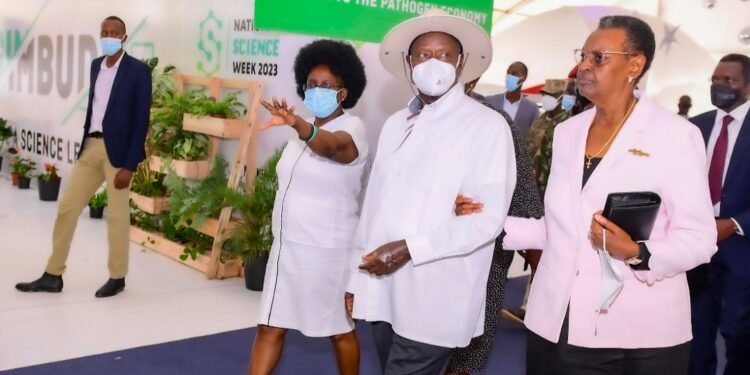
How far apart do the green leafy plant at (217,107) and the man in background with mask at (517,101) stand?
2.08m

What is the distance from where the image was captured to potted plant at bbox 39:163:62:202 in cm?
834

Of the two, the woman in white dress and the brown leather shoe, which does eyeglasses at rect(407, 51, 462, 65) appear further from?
the brown leather shoe

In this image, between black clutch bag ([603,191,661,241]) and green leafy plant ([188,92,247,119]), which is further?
green leafy plant ([188,92,247,119])

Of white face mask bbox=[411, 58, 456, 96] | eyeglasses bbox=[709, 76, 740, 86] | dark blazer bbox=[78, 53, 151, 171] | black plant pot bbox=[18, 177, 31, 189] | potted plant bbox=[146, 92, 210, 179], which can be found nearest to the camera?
white face mask bbox=[411, 58, 456, 96]

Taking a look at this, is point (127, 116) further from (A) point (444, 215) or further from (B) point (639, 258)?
(B) point (639, 258)

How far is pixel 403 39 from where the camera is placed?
244 cm

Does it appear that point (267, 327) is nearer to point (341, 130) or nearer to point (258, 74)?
point (341, 130)

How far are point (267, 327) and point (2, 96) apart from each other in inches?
358

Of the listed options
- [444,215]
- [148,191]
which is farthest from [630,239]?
[148,191]

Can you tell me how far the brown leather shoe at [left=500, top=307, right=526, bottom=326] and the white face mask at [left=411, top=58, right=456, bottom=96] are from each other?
3.02 m

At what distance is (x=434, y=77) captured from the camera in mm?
2225

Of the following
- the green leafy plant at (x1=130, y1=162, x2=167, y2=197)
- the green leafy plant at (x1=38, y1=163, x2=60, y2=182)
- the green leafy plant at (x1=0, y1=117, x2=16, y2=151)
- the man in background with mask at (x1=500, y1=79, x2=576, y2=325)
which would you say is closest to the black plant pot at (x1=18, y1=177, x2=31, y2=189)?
the green leafy plant at (x1=38, y1=163, x2=60, y2=182)

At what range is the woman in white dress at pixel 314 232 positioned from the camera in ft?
9.66

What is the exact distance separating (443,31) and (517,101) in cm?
405
